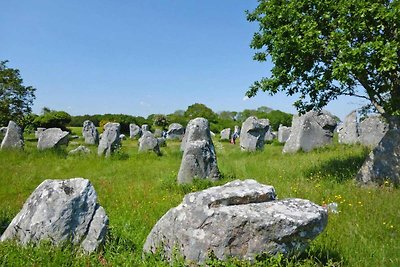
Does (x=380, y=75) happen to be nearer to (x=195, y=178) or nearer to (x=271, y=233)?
(x=195, y=178)

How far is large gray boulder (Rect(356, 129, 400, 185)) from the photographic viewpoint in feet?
31.1

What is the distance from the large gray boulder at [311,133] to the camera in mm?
20155

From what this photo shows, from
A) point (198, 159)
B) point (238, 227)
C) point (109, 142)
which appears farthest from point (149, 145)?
point (238, 227)

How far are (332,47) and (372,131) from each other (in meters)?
14.2

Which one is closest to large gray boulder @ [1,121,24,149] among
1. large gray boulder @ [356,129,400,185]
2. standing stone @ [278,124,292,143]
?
large gray boulder @ [356,129,400,185]

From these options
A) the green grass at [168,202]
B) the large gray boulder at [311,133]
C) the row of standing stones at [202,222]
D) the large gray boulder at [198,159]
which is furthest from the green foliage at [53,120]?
the row of standing stones at [202,222]

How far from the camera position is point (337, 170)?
1159cm

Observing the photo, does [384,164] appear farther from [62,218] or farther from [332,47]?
[62,218]

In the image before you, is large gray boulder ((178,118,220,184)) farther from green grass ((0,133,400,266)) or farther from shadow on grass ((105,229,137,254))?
shadow on grass ((105,229,137,254))

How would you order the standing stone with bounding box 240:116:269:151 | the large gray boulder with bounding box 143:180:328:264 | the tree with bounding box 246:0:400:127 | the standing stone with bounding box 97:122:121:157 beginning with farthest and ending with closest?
the standing stone with bounding box 240:116:269:151 < the standing stone with bounding box 97:122:121:157 < the tree with bounding box 246:0:400:127 < the large gray boulder with bounding box 143:180:328:264

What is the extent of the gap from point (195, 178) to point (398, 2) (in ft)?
24.4

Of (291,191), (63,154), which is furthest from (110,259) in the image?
(63,154)

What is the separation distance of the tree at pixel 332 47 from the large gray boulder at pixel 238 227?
16.8 feet

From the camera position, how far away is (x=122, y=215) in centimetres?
741
